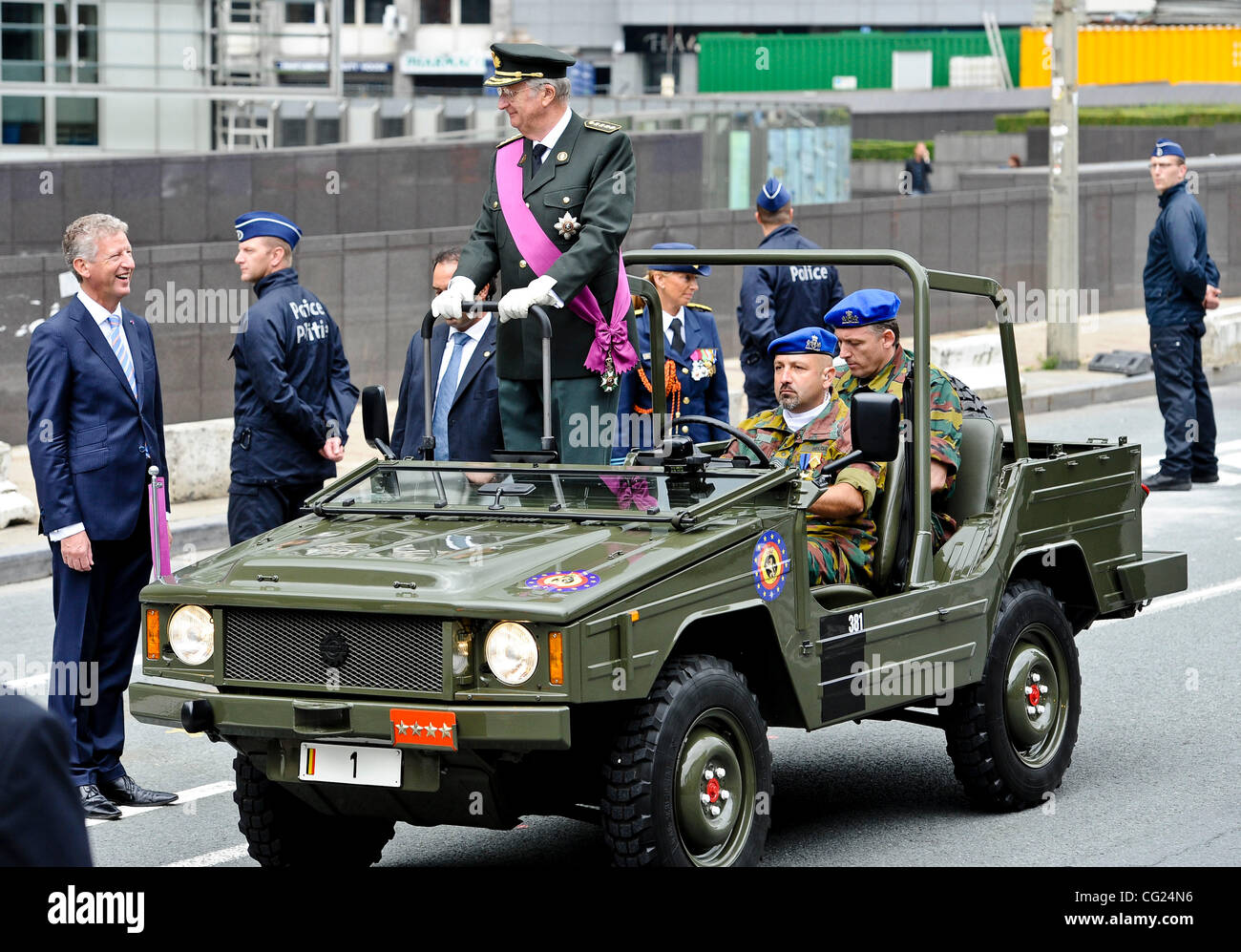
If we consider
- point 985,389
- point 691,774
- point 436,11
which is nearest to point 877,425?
point 691,774

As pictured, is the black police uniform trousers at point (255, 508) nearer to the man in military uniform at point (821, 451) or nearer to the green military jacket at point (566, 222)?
the green military jacket at point (566, 222)

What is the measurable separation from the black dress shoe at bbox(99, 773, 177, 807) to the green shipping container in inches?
2361

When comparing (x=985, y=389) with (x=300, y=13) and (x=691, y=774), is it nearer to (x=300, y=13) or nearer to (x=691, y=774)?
(x=691, y=774)

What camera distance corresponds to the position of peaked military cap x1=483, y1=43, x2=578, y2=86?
21.9 feet

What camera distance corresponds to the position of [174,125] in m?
36.4

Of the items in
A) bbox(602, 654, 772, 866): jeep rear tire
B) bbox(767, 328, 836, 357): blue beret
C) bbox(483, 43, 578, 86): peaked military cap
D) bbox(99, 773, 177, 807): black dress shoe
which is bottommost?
bbox(99, 773, 177, 807): black dress shoe

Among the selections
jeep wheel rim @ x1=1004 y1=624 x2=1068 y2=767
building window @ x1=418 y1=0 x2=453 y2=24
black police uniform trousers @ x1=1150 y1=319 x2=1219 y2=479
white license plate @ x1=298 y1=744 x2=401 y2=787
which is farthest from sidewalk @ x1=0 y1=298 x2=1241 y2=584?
building window @ x1=418 y1=0 x2=453 y2=24

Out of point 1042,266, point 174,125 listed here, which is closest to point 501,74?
point 1042,266

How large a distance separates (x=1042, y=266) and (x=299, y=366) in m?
18.1

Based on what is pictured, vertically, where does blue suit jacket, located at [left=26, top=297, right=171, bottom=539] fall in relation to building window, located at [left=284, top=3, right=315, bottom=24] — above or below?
below

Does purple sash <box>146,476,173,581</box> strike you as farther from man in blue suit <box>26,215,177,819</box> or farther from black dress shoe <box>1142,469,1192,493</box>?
black dress shoe <box>1142,469,1192,493</box>

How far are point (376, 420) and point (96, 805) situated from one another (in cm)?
190
